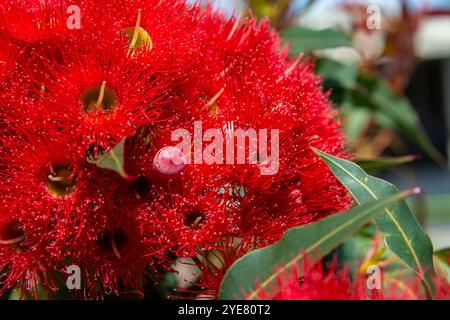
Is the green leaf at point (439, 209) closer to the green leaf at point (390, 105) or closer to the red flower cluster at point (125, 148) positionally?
the green leaf at point (390, 105)

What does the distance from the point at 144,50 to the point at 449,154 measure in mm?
4884

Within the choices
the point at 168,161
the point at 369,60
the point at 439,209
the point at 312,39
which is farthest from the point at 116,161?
the point at 439,209

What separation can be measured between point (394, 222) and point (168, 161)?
0.22 meters

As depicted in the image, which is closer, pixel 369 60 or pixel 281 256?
pixel 281 256

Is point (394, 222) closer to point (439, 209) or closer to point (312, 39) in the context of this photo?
point (312, 39)

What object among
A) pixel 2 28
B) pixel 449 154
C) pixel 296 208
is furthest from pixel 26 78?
pixel 449 154

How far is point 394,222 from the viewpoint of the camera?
2.03 ft

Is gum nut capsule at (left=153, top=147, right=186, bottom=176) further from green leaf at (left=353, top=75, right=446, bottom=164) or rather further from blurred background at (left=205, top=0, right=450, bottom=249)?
green leaf at (left=353, top=75, right=446, bottom=164)

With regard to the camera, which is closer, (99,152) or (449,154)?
(99,152)

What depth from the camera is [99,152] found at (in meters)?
0.61

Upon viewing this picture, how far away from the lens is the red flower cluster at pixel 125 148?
0.60m

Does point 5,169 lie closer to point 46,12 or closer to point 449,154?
point 46,12

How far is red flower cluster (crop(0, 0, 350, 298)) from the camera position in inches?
23.8

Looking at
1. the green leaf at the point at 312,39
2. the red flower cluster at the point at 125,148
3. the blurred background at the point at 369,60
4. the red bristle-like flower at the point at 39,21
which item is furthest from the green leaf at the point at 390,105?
the red bristle-like flower at the point at 39,21
